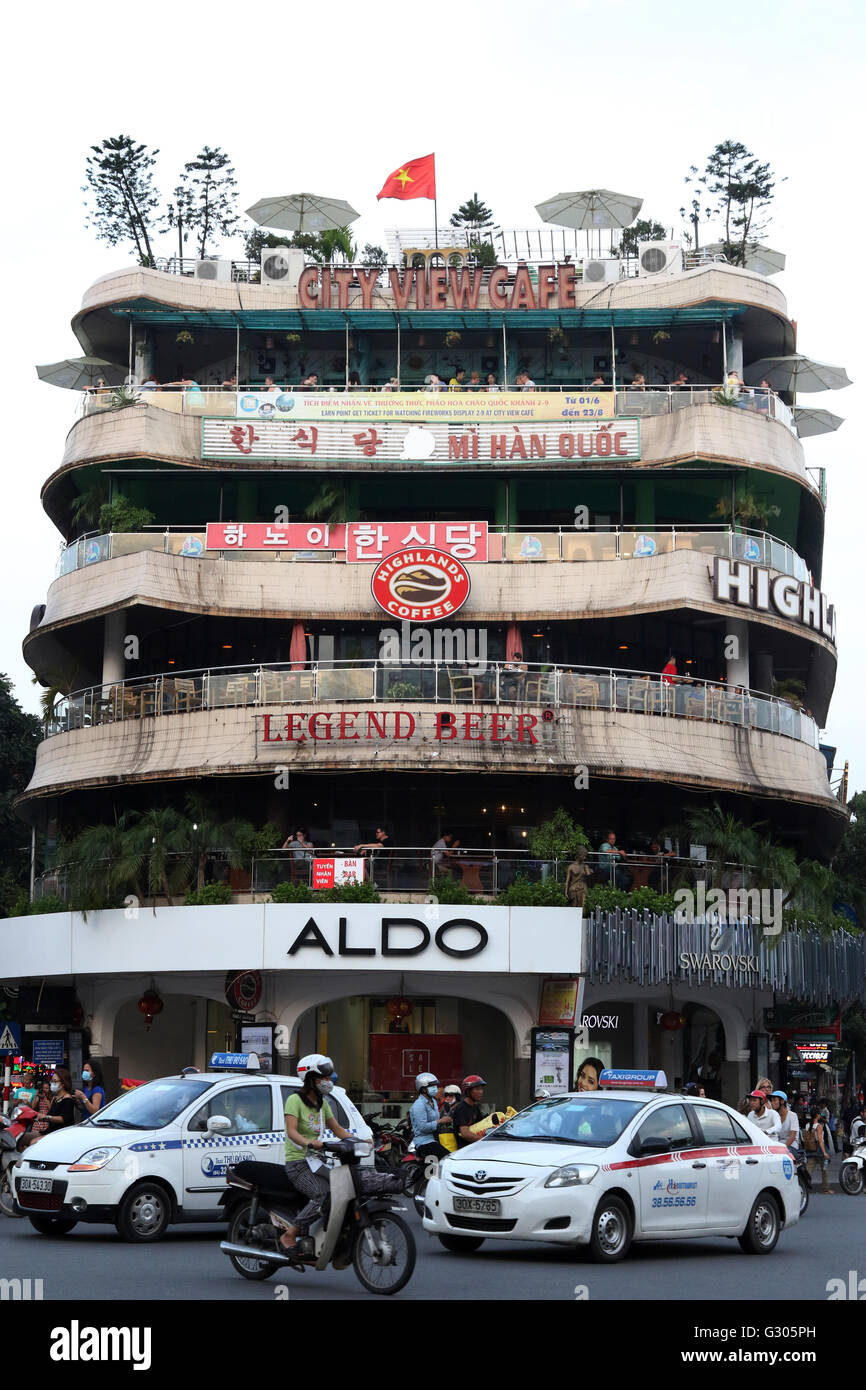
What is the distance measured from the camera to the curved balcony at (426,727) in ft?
115

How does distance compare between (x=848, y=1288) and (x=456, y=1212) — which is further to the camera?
(x=456, y=1212)

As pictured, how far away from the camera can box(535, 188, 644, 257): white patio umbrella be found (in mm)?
47844

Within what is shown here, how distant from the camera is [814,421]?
163 feet

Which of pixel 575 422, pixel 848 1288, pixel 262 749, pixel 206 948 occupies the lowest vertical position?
pixel 848 1288

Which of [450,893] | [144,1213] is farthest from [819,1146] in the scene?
[144,1213]

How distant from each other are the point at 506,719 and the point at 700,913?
5428 mm

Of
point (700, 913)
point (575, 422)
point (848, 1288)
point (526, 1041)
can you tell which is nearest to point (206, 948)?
point (526, 1041)

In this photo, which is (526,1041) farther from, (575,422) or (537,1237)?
(537,1237)

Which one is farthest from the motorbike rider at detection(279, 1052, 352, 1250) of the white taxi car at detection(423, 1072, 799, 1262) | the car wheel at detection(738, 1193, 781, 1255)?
the car wheel at detection(738, 1193, 781, 1255)

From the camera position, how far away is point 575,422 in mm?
40688

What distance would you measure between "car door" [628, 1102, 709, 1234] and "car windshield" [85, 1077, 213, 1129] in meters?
4.97

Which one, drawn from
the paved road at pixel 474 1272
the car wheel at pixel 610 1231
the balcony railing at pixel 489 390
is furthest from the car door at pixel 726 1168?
the balcony railing at pixel 489 390

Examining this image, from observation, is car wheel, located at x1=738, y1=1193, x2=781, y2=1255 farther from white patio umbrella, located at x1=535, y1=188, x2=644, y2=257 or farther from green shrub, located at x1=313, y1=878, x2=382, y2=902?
white patio umbrella, located at x1=535, y1=188, x2=644, y2=257

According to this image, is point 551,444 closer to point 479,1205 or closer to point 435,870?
point 435,870
